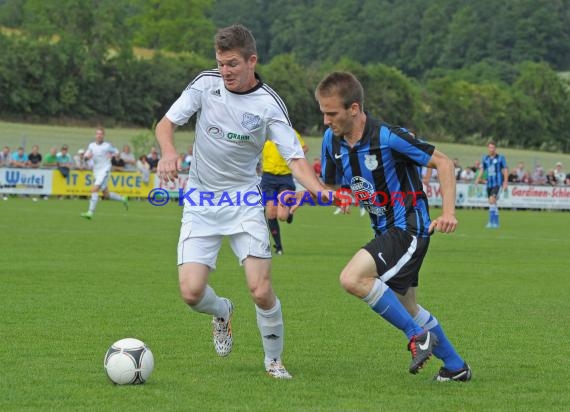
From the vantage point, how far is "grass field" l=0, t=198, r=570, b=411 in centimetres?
630

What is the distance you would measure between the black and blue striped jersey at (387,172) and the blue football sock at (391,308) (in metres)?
0.45

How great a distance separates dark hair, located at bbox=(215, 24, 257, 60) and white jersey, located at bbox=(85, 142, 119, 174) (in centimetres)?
1939

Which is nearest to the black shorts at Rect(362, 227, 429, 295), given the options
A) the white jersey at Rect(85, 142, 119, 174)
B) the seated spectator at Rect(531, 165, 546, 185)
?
the white jersey at Rect(85, 142, 119, 174)

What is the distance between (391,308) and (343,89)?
4.50 ft

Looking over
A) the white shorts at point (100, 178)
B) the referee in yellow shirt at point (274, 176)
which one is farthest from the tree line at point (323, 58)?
the referee in yellow shirt at point (274, 176)

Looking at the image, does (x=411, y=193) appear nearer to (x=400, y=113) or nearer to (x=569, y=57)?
(x=400, y=113)

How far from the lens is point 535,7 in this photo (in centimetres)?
13188

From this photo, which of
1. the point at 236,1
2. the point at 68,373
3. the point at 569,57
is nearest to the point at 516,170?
the point at 68,373

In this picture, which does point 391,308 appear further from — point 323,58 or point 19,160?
point 323,58

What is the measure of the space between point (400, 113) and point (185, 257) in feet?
236

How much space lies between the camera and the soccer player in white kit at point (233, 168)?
7.05 metres

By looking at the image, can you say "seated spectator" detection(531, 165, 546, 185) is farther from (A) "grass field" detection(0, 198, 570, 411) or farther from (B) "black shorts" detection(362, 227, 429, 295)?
(B) "black shorts" detection(362, 227, 429, 295)

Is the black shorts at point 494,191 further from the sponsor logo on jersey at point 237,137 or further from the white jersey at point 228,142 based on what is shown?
the sponsor logo on jersey at point 237,137

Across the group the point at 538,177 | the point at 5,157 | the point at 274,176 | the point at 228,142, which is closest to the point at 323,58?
the point at 538,177
